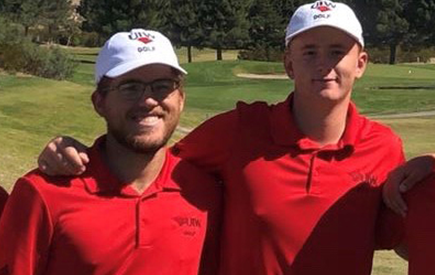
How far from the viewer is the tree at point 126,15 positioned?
72750 mm

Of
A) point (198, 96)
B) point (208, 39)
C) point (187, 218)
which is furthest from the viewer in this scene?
point (208, 39)

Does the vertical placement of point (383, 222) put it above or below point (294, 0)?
above

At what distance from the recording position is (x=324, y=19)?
159 inches

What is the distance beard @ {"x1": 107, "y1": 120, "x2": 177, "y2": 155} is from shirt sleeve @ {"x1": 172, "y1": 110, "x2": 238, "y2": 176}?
0.46m

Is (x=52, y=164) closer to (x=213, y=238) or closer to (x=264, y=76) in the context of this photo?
(x=213, y=238)

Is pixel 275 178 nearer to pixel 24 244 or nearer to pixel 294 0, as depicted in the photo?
pixel 24 244

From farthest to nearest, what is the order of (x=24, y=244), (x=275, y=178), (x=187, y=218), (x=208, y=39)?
(x=208, y=39) → (x=275, y=178) → (x=187, y=218) → (x=24, y=244)

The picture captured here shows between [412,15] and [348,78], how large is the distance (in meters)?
79.8

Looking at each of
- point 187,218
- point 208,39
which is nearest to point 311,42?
point 187,218

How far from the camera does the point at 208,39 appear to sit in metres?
77.4

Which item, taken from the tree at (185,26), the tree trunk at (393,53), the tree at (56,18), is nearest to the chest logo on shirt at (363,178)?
the tree at (185,26)

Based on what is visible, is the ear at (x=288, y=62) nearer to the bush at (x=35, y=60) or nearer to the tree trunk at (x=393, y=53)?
the bush at (x=35, y=60)

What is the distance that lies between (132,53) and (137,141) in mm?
340

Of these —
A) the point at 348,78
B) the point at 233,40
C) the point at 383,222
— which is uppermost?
the point at 348,78
